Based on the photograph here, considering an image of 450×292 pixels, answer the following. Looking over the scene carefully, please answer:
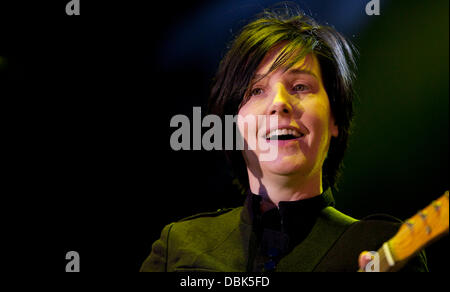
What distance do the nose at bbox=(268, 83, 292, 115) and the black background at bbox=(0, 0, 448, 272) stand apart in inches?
19.1

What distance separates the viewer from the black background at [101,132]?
230 cm

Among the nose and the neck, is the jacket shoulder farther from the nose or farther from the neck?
the nose

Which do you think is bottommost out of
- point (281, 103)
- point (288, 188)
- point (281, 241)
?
point (281, 241)

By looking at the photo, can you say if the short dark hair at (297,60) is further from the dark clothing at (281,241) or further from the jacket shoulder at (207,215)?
the jacket shoulder at (207,215)

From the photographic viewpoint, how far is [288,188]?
6.24 feet

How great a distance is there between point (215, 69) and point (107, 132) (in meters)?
0.59

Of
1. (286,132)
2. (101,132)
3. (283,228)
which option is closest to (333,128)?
(286,132)

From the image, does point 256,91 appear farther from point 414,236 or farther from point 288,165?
point 414,236

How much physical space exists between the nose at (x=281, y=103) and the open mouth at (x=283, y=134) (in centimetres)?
7

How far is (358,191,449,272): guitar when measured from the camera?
1.31 m

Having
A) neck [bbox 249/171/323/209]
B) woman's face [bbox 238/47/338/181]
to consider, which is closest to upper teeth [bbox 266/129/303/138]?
woman's face [bbox 238/47/338/181]

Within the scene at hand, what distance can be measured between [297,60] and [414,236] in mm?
808

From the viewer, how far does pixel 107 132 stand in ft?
7.72
